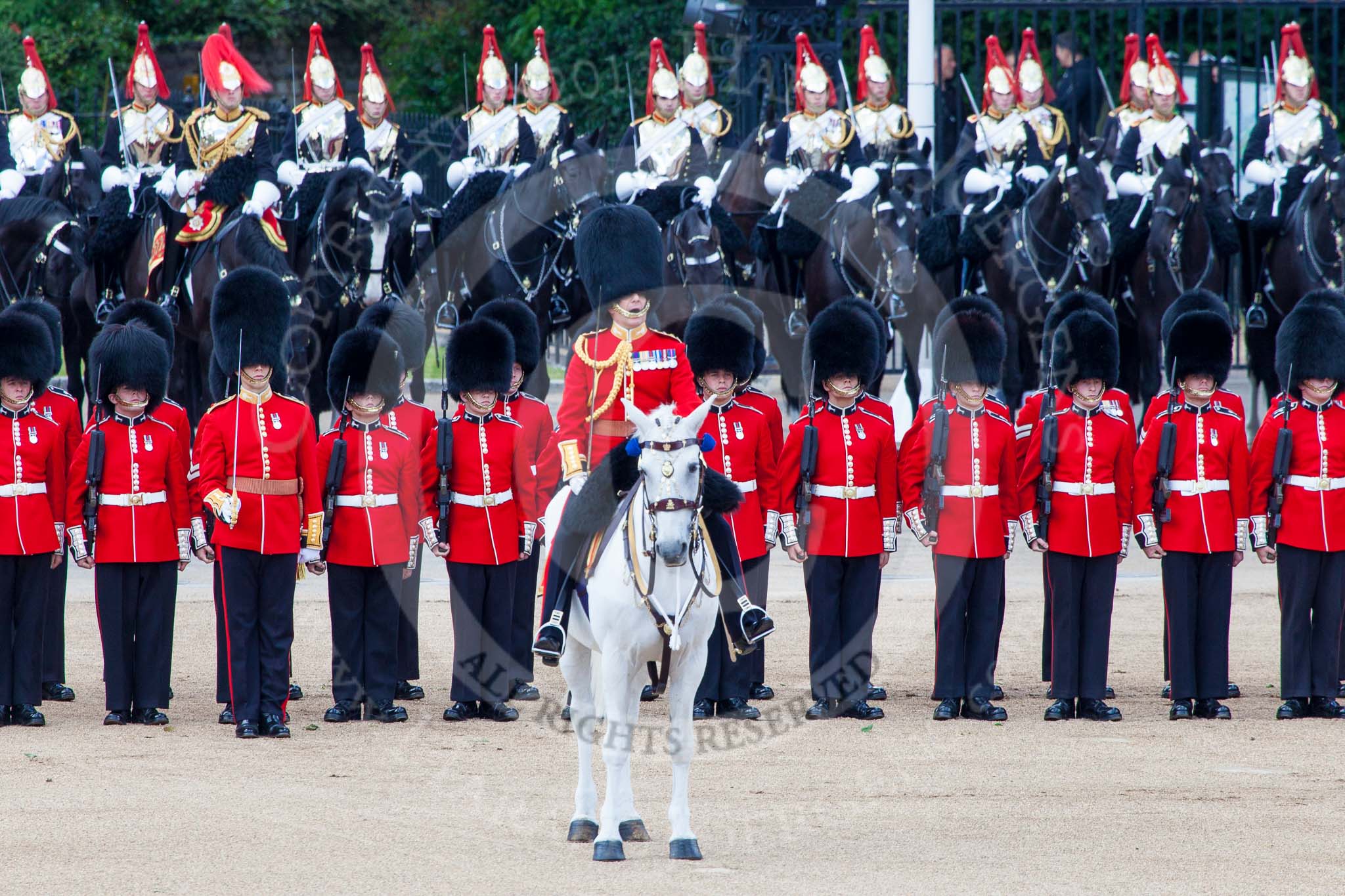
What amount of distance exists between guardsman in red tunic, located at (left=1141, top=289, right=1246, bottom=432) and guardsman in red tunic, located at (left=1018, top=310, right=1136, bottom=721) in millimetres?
184

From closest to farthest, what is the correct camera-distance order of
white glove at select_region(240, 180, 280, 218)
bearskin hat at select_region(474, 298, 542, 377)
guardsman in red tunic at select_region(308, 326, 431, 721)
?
guardsman in red tunic at select_region(308, 326, 431, 721), bearskin hat at select_region(474, 298, 542, 377), white glove at select_region(240, 180, 280, 218)

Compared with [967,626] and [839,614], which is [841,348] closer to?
[839,614]

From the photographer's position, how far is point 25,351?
6.92 metres

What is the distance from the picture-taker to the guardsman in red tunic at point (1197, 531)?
6824mm

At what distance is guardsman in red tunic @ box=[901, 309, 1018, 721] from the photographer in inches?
270

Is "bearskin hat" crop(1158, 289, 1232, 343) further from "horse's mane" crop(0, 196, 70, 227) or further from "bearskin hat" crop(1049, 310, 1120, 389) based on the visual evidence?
"horse's mane" crop(0, 196, 70, 227)

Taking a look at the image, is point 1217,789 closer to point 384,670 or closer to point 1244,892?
point 1244,892

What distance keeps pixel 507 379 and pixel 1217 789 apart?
2.70 metres

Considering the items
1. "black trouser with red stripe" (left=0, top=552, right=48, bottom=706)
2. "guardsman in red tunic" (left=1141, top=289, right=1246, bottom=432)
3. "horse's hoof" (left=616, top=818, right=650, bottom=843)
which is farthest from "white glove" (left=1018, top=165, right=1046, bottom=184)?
"horse's hoof" (left=616, top=818, right=650, bottom=843)

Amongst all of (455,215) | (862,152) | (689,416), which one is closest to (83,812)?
(689,416)

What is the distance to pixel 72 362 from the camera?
1219 centimetres

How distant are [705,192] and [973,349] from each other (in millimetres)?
4659

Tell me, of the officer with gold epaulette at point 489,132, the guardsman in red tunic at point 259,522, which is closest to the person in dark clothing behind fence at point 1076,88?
the officer with gold epaulette at point 489,132

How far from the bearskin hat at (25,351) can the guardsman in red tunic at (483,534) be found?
139 centimetres
